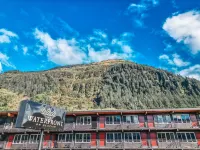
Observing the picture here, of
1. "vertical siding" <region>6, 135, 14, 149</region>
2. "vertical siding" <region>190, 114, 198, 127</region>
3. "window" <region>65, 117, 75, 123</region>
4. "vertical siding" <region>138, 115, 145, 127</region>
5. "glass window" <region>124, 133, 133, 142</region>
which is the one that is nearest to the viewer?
"vertical siding" <region>190, 114, 198, 127</region>

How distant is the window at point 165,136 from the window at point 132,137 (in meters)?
2.96

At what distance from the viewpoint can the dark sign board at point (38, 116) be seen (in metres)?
14.3

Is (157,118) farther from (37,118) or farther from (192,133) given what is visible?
(37,118)

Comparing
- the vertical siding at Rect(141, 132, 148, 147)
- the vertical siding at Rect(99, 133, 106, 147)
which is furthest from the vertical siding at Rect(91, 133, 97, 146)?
the vertical siding at Rect(141, 132, 148, 147)

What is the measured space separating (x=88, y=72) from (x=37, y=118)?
100193mm

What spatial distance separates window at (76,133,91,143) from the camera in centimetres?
2677

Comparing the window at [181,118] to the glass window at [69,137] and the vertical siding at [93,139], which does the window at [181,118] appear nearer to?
the vertical siding at [93,139]

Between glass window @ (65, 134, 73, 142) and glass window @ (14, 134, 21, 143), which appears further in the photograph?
glass window @ (14, 134, 21, 143)

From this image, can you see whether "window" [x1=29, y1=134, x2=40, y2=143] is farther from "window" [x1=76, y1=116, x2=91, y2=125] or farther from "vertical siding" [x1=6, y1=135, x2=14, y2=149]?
"window" [x1=76, y1=116, x2=91, y2=125]

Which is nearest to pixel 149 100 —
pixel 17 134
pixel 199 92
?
pixel 199 92

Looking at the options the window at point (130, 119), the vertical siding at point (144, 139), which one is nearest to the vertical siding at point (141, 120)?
the window at point (130, 119)

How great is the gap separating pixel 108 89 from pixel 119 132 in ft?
208

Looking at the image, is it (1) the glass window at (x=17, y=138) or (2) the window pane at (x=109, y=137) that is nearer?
(2) the window pane at (x=109, y=137)

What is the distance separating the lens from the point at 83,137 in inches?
1069
